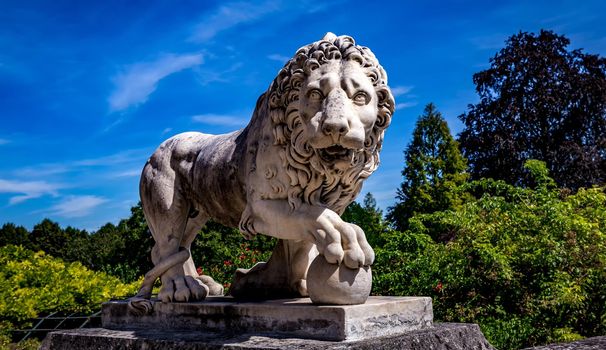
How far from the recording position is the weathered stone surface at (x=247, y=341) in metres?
3.07

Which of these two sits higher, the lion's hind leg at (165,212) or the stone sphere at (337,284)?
the lion's hind leg at (165,212)

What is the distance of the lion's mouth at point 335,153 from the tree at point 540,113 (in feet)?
66.6

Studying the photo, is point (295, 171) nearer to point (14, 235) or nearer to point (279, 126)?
point (279, 126)

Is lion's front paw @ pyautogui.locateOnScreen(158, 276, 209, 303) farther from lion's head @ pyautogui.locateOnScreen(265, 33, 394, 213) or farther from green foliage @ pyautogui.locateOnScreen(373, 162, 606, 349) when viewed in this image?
green foliage @ pyautogui.locateOnScreen(373, 162, 606, 349)

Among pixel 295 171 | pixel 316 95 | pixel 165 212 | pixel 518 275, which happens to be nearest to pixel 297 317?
pixel 295 171

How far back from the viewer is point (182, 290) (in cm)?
406

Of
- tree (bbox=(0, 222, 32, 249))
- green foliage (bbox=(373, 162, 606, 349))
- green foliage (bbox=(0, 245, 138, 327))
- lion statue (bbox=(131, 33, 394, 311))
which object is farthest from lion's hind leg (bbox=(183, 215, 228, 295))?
tree (bbox=(0, 222, 32, 249))

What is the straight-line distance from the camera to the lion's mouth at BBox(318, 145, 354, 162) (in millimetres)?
3445

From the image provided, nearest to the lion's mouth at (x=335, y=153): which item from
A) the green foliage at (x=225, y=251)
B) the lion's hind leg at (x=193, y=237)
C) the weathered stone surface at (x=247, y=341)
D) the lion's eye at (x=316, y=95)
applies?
the lion's eye at (x=316, y=95)

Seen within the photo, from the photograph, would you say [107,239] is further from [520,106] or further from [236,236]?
[520,106]

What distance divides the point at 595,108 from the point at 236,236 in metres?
17.0

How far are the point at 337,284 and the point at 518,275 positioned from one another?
432 cm

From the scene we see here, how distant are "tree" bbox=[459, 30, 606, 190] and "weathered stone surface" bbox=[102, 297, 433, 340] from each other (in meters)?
20.2

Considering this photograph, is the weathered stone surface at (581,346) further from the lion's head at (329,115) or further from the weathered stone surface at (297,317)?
the lion's head at (329,115)
